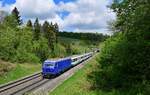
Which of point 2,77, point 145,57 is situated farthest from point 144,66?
point 2,77

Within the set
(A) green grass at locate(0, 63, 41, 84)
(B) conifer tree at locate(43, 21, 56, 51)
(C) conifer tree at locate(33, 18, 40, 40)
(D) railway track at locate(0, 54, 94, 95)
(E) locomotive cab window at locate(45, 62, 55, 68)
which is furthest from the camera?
(B) conifer tree at locate(43, 21, 56, 51)

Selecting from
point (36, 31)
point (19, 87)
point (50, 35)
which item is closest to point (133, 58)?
point (19, 87)

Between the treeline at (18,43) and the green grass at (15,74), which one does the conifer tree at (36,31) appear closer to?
the treeline at (18,43)

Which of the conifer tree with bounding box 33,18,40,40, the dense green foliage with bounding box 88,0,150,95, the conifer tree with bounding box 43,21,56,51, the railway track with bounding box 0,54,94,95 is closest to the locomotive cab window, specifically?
the railway track with bounding box 0,54,94,95

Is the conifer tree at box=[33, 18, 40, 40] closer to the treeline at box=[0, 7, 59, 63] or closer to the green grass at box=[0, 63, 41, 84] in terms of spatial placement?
the treeline at box=[0, 7, 59, 63]

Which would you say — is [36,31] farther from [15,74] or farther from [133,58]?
[133,58]

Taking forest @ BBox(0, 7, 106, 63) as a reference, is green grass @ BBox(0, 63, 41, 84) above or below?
below

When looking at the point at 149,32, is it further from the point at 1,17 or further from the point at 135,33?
the point at 1,17

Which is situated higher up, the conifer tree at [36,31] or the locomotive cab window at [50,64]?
the conifer tree at [36,31]

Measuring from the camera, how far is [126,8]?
23.8 meters

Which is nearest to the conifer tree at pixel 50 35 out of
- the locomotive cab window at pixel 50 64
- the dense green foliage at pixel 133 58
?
the locomotive cab window at pixel 50 64

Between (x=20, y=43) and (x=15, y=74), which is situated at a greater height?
(x=20, y=43)

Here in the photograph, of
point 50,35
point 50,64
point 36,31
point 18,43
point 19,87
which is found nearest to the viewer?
point 19,87

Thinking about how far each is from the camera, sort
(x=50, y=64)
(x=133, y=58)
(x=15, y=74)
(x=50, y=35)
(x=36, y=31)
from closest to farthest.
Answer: (x=133, y=58) < (x=50, y=64) < (x=15, y=74) < (x=36, y=31) < (x=50, y=35)
